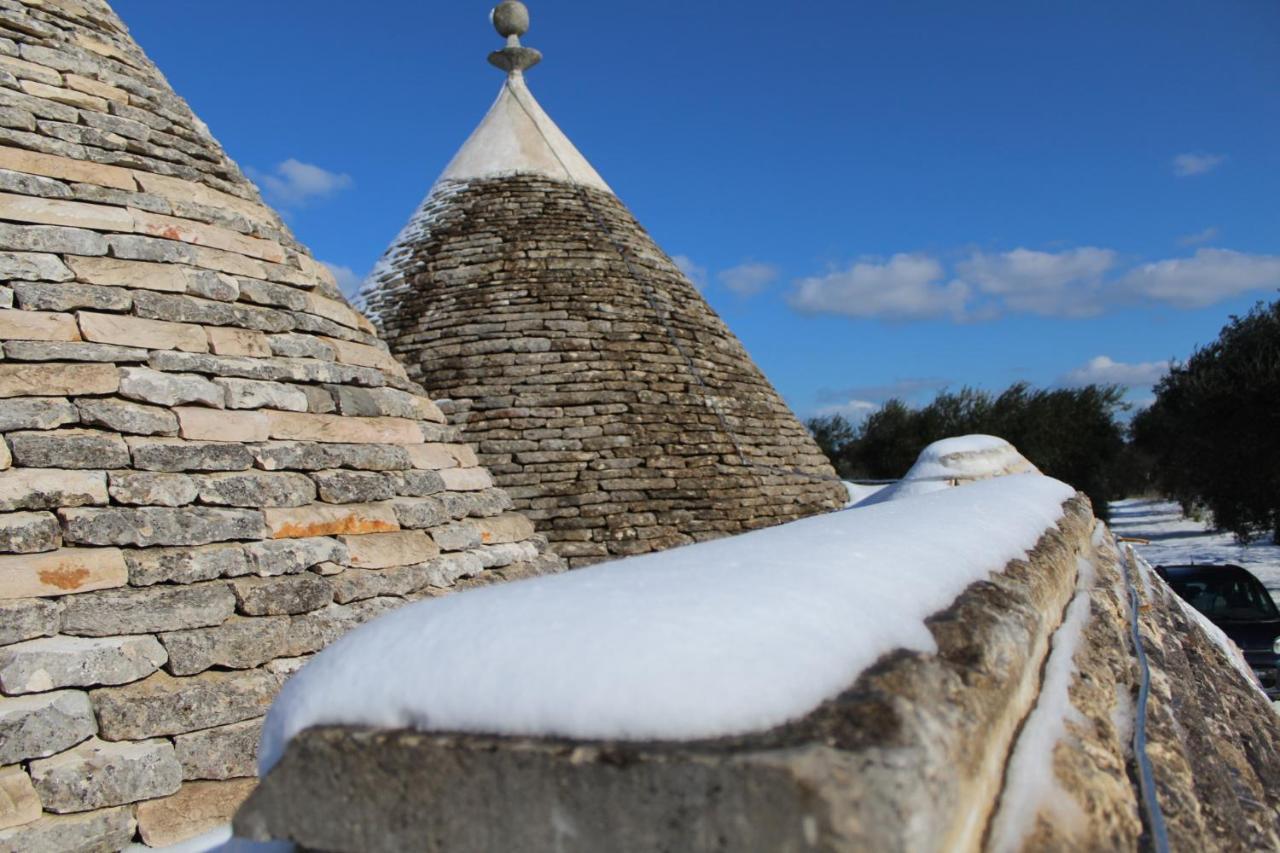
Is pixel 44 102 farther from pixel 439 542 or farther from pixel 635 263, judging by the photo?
pixel 635 263

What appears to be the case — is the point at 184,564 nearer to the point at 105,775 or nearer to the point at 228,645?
the point at 228,645

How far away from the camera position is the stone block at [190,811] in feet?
8.95

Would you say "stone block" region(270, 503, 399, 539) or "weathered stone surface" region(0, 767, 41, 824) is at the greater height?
"stone block" region(270, 503, 399, 539)

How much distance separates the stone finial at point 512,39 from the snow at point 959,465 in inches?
267

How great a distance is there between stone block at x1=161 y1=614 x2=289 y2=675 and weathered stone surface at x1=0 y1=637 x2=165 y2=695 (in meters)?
0.06

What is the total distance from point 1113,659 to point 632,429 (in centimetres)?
679

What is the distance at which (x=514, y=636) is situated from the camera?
94 cm

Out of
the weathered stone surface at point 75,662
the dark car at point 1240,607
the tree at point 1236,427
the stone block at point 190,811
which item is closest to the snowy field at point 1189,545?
the tree at point 1236,427

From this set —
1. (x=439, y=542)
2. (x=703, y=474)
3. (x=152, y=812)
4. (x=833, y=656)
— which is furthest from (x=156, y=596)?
(x=703, y=474)

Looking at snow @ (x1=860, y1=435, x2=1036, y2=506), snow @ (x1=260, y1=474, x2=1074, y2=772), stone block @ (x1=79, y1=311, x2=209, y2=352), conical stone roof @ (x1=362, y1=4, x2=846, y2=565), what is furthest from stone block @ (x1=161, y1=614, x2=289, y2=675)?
conical stone roof @ (x1=362, y1=4, x2=846, y2=565)

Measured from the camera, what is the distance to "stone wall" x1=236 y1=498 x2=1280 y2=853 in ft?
2.38

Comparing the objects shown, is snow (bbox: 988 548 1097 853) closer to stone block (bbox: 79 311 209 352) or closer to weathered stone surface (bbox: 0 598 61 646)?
weathered stone surface (bbox: 0 598 61 646)

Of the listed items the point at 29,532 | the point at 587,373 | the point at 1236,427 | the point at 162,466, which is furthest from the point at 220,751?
the point at 1236,427

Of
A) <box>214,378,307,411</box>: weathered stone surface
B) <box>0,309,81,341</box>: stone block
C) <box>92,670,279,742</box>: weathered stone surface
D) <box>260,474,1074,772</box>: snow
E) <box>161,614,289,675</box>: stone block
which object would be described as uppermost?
<box>0,309,81,341</box>: stone block
